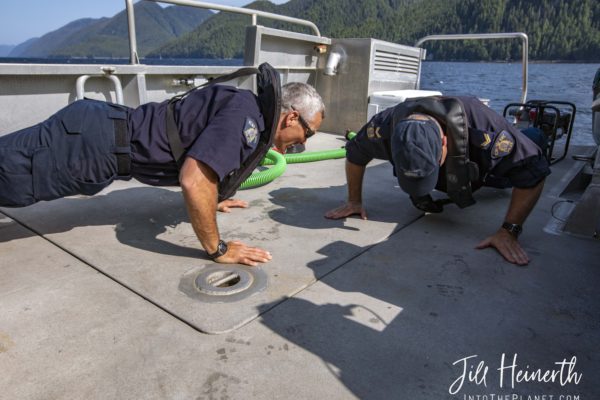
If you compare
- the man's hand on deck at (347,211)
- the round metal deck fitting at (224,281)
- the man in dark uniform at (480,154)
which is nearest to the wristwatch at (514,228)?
the man in dark uniform at (480,154)

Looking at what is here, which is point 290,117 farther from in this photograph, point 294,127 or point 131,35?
point 131,35

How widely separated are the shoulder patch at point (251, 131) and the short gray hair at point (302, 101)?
31 centimetres

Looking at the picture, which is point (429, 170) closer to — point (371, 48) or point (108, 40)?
point (371, 48)

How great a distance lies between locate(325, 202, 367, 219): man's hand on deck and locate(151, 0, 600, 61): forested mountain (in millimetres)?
27410

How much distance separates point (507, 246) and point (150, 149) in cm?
207

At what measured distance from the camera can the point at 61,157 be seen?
199 centimetres

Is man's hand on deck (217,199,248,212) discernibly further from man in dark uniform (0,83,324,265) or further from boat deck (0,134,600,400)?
man in dark uniform (0,83,324,265)

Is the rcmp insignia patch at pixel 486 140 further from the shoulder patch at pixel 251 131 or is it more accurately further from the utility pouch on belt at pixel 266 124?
the shoulder patch at pixel 251 131

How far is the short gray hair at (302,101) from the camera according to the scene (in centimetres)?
222

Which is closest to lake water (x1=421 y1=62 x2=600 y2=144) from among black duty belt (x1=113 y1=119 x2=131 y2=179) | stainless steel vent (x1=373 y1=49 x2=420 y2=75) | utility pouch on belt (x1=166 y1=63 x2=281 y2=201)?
stainless steel vent (x1=373 y1=49 x2=420 y2=75)

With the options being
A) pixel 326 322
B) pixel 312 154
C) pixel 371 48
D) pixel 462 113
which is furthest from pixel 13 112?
pixel 371 48

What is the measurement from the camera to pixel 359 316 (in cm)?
169

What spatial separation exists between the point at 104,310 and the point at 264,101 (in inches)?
49.5
